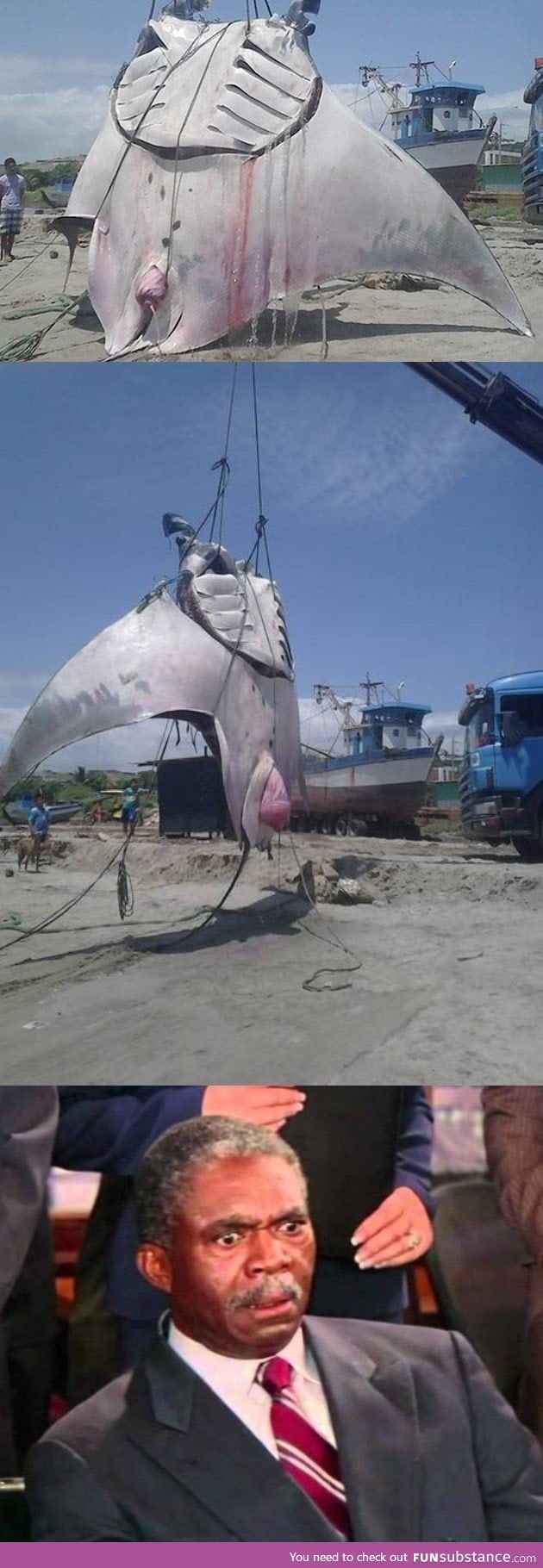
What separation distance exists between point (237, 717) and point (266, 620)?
293mm

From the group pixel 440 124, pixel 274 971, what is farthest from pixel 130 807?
pixel 440 124

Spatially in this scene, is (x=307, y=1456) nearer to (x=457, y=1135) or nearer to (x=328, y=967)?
(x=457, y=1135)

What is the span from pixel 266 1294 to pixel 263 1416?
9.8 inches

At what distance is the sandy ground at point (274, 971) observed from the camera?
10.1 ft

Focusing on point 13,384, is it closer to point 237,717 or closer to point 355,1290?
point 237,717

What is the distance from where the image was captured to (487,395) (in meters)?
3.34

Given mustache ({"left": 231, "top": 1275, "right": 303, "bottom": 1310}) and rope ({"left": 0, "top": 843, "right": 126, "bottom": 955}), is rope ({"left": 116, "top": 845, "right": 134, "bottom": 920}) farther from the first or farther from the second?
mustache ({"left": 231, "top": 1275, "right": 303, "bottom": 1310})

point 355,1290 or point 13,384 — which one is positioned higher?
point 13,384

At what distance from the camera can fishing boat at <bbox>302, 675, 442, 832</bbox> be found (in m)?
3.41

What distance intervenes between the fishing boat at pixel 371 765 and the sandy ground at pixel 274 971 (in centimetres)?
9

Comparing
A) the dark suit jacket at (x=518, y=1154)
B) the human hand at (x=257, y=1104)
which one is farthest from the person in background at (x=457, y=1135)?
the human hand at (x=257, y=1104)

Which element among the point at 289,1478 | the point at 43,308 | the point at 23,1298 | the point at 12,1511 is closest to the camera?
the point at 289,1478

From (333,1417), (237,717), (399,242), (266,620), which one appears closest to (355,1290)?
(333,1417)

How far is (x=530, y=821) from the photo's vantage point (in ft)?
11.3
